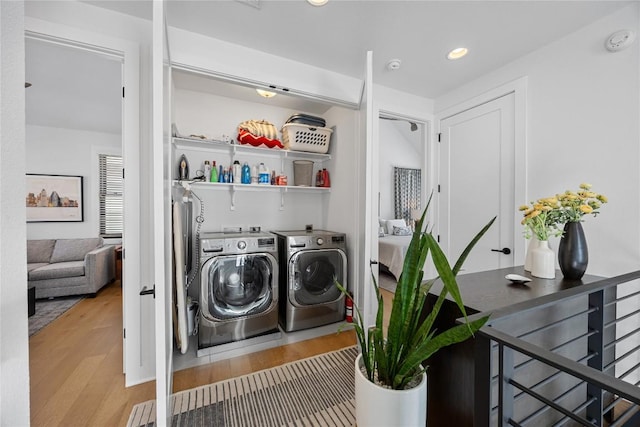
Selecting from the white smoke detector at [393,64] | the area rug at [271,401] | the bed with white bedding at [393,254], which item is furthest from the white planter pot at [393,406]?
the bed with white bedding at [393,254]

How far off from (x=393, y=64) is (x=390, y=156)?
13.3ft

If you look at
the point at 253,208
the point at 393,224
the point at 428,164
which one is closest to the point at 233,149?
the point at 253,208

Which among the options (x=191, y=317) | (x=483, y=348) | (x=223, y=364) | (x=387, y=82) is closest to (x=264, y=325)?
(x=223, y=364)

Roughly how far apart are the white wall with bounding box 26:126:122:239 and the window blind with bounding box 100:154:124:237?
66mm

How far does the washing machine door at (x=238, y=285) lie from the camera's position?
6.81 ft

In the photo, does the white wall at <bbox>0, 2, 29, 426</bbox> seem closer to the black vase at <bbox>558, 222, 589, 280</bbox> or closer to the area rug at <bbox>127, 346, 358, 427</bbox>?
the area rug at <bbox>127, 346, 358, 427</bbox>

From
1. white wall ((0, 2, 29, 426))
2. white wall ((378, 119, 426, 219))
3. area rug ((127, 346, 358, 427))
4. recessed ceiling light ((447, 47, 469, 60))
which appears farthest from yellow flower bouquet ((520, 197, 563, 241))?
white wall ((378, 119, 426, 219))

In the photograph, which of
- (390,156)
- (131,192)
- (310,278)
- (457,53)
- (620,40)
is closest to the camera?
(620,40)

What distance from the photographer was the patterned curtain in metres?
6.07

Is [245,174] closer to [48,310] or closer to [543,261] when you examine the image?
[543,261]

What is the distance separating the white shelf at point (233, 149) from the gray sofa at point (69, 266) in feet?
7.73

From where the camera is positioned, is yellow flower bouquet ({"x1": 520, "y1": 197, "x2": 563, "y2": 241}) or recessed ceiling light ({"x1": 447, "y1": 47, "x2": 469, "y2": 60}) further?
recessed ceiling light ({"x1": 447, "y1": 47, "x2": 469, "y2": 60})

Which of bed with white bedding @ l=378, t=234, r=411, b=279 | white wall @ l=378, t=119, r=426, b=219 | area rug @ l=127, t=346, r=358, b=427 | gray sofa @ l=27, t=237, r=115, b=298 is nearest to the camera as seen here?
area rug @ l=127, t=346, r=358, b=427

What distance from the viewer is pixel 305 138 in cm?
278
